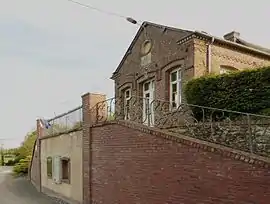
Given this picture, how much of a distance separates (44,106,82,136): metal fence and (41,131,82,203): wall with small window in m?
0.38

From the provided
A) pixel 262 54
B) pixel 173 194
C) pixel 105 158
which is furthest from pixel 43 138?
pixel 173 194

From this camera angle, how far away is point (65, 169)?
17.6m

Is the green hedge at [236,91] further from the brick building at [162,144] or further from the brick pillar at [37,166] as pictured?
the brick pillar at [37,166]

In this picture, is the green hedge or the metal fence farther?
the metal fence

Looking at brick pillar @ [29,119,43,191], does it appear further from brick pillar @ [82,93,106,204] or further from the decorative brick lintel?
the decorative brick lintel

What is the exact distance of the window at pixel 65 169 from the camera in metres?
16.7

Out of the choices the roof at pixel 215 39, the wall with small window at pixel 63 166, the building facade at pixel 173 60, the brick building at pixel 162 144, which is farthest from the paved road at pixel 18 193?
the roof at pixel 215 39

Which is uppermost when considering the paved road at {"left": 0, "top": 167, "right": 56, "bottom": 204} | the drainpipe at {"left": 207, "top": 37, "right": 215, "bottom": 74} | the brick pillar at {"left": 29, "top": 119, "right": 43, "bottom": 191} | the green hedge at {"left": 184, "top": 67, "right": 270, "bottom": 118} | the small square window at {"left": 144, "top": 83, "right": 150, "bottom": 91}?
the drainpipe at {"left": 207, "top": 37, "right": 215, "bottom": 74}

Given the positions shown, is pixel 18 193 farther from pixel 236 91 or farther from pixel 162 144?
pixel 236 91

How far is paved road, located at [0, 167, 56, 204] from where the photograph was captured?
17.3m

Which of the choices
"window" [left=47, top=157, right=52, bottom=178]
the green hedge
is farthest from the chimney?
"window" [left=47, top=157, right=52, bottom=178]

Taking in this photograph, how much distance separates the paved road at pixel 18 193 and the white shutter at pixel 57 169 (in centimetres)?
94

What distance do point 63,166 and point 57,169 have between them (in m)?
0.63

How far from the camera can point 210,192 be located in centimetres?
788
